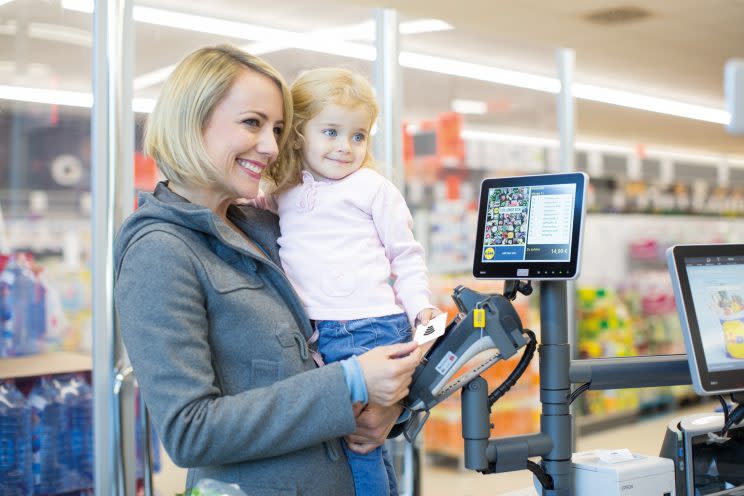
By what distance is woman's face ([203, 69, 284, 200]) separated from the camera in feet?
5.04

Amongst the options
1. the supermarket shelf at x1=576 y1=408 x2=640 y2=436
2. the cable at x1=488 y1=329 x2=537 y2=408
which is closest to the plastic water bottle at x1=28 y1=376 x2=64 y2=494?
the cable at x1=488 y1=329 x2=537 y2=408

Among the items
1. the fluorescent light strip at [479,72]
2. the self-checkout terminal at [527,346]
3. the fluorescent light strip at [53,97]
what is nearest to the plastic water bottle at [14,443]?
the fluorescent light strip at [53,97]

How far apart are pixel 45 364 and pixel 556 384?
182 centimetres

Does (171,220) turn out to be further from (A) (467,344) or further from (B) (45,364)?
(B) (45,364)

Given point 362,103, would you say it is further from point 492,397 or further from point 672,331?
point 672,331

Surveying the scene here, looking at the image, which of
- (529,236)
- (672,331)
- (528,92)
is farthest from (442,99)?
(672,331)

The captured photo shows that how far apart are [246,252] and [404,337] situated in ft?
1.64

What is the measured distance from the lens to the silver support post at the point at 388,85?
11.2 feet

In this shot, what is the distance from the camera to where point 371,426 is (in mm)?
1600

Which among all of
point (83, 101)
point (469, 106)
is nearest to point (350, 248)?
point (83, 101)

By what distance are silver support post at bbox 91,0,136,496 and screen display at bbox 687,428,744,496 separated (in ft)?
5.65

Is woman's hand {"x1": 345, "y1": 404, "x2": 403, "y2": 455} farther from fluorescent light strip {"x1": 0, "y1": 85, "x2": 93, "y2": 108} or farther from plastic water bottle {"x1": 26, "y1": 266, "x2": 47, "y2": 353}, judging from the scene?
fluorescent light strip {"x1": 0, "y1": 85, "x2": 93, "y2": 108}

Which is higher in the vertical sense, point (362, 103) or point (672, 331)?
point (362, 103)

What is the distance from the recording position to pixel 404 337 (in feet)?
6.06
